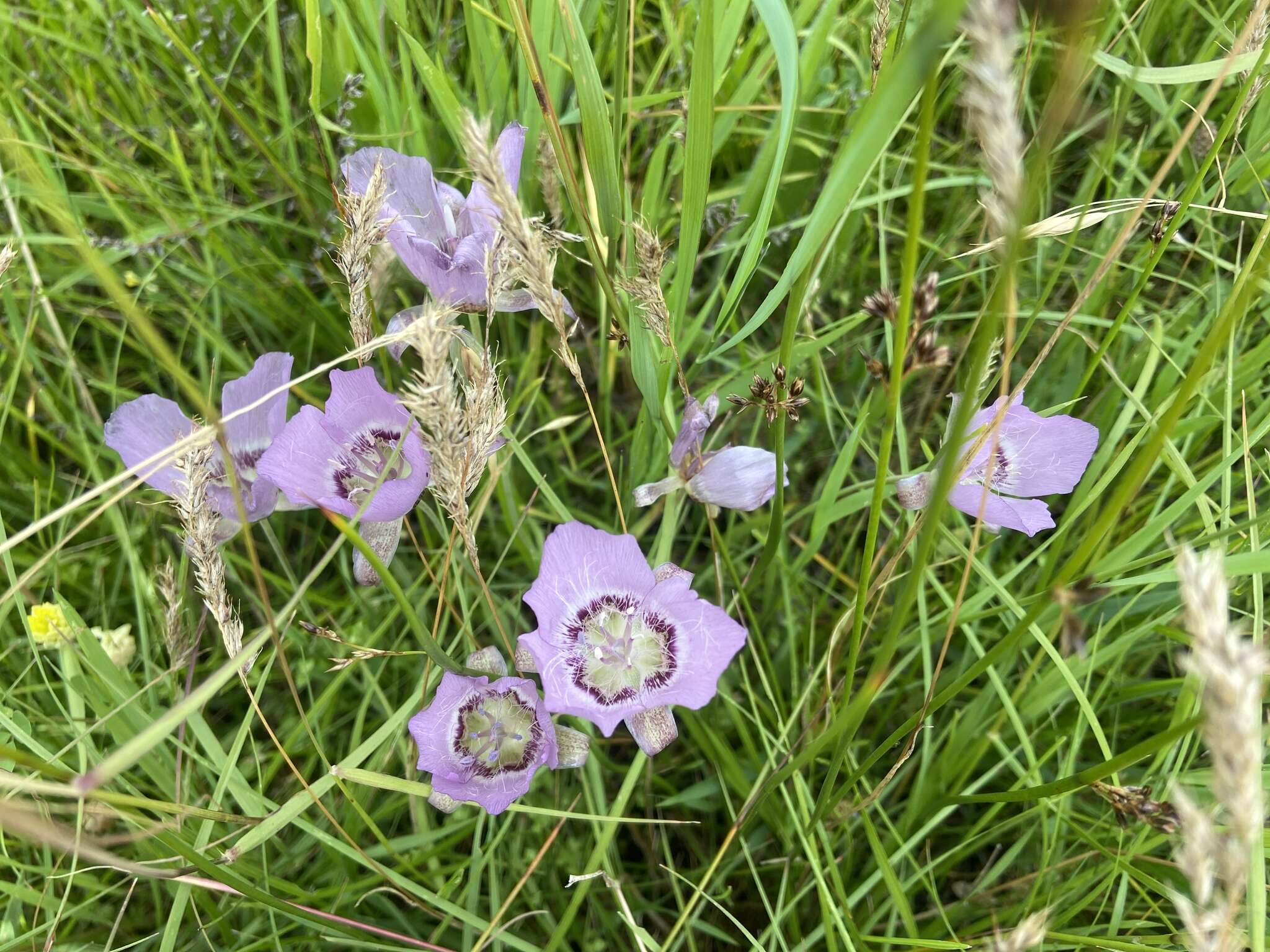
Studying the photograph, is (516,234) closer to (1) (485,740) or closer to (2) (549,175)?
(2) (549,175)

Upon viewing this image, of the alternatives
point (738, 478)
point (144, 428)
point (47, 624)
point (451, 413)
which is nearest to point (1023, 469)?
point (738, 478)

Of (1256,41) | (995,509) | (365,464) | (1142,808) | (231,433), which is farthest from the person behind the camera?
(231,433)

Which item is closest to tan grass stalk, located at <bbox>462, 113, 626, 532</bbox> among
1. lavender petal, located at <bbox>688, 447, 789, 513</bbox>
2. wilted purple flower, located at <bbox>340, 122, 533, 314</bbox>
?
wilted purple flower, located at <bbox>340, 122, 533, 314</bbox>

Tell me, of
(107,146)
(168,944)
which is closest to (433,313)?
(168,944)

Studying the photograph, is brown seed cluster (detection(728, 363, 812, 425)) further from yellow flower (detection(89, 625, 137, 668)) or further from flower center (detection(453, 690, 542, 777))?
yellow flower (detection(89, 625, 137, 668))

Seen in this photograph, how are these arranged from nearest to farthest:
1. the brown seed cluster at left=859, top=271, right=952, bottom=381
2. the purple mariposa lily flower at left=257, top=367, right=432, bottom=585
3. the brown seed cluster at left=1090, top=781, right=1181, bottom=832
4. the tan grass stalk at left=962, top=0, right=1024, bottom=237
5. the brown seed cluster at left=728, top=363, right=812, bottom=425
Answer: the tan grass stalk at left=962, top=0, right=1024, bottom=237 < the brown seed cluster at left=859, top=271, right=952, bottom=381 < the brown seed cluster at left=1090, top=781, right=1181, bottom=832 < the brown seed cluster at left=728, top=363, right=812, bottom=425 < the purple mariposa lily flower at left=257, top=367, right=432, bottom=585

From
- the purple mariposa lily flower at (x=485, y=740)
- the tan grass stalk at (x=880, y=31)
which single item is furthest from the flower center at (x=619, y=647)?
the tan grass stalk at (x=880, y=31)
